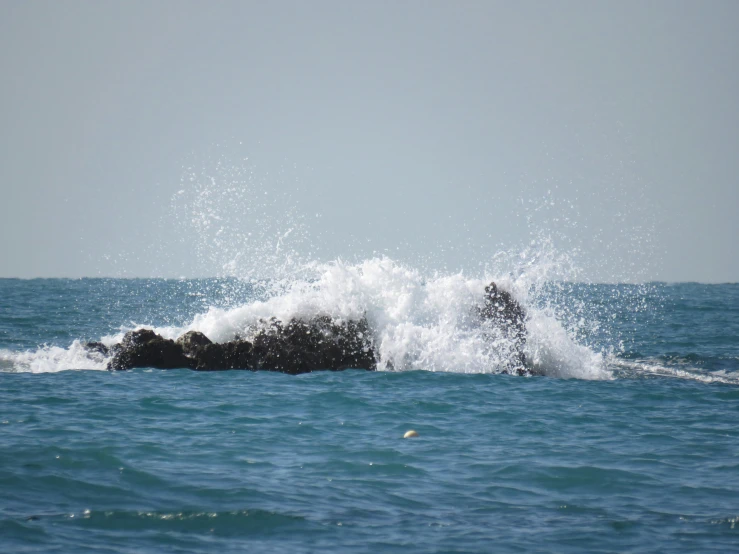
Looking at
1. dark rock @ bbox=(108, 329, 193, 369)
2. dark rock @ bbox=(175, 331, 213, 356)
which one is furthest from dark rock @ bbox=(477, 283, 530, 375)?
dark rock @ bbox=(108, 329, 193, 369)

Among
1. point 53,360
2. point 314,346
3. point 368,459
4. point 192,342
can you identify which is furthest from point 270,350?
point 368,459

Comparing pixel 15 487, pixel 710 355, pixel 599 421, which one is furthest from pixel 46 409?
pixel 710 355

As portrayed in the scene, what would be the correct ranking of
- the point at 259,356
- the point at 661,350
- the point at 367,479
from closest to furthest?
the point at 367,479 < the point at 259,356 < the point at 661,350

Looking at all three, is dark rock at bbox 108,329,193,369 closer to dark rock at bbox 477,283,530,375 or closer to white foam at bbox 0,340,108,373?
white foam at bbox 0,340,108,373

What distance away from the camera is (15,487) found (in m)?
8.08

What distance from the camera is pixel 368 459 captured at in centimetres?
964

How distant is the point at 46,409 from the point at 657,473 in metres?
8.53

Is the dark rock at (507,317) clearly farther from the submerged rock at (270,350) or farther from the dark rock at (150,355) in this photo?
the dark rock at (150,355)

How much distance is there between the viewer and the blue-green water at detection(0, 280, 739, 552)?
7.18 m

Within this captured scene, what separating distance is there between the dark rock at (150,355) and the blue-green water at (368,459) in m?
0.70

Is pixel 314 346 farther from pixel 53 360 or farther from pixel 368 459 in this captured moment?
pixel 368 459

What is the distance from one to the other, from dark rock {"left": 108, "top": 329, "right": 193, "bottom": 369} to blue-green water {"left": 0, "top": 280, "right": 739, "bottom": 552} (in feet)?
2.31

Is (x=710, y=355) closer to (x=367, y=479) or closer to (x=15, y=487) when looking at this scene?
(x=367, y=479)

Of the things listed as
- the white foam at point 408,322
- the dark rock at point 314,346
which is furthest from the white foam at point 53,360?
the dark rock at point 314,346
